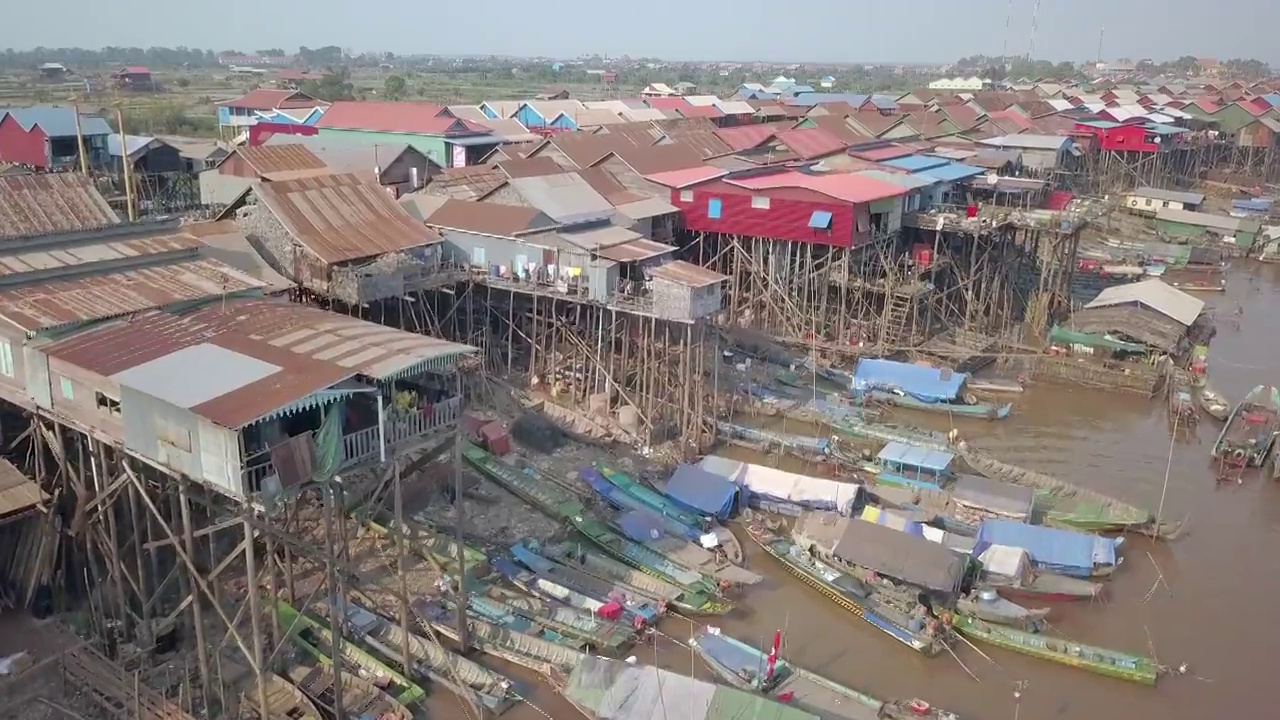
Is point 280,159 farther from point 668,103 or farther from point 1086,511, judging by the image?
point 668,103

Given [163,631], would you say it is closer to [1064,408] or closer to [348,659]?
[348,659]

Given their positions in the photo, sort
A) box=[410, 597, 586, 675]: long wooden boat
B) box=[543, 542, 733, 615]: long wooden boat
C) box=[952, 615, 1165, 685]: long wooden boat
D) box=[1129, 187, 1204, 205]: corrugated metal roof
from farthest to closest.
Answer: box=[1129, 187, 1204, 205]: corrugated metal roof → box=[543, 542, 733, 615]: long wooden boat → box=[952, 615, 1165, 685]: long wooden boat → box=[410, 597, 586, 675]: long wooden boat

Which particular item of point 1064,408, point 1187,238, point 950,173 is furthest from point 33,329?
point 1187,238

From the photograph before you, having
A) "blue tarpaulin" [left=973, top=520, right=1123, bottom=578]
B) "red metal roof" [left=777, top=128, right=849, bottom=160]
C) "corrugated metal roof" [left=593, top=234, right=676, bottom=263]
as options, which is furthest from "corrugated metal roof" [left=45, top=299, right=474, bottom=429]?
"red metal roof" [left=777, top=128, right=849, bottom=160]

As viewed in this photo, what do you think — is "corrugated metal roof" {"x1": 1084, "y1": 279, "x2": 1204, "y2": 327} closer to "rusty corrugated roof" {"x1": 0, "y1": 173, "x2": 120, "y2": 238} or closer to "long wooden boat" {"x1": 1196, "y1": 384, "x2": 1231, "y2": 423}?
"long wooden boat" {"x1": 1196, "y1": 384, "x2": 1231, "y2": 423}

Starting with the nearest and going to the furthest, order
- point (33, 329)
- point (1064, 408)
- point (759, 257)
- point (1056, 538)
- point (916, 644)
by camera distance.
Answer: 1. point (33, 329)
2. point (916, 644)
3. point (1056, 538)
4. point (1064, 408)
5. point (759, 257)

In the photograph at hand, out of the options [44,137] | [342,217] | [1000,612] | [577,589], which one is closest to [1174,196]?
[1000,612]

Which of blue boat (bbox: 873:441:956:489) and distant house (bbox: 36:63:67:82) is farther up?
distant house (bbox: 36:63:67:82)
